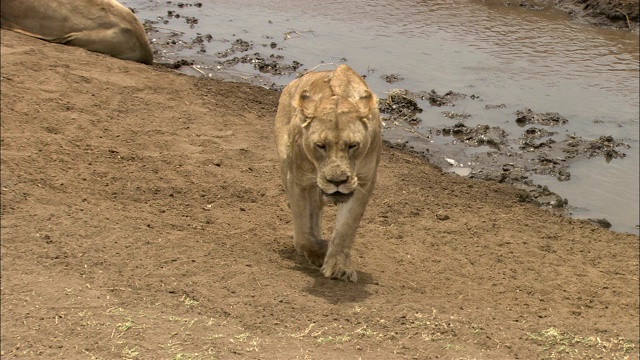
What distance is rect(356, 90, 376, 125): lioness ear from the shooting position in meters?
6.42

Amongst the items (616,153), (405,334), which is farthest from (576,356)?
(616,153)

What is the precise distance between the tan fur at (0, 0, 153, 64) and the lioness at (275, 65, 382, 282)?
5.35m

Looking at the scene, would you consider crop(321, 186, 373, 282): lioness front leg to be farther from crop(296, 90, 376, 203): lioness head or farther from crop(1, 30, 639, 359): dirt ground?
crop(296, 90, 376, 203): lioness head

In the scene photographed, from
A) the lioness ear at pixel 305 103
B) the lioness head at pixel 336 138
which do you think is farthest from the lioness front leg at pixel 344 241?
the lioness ear at pixel 305 103

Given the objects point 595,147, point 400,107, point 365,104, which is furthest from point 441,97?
point 365,104

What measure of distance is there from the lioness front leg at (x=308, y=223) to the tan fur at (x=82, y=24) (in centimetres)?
596

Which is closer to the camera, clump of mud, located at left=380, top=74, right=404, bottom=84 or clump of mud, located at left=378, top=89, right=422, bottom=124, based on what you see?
clump of mud, located at left=378, top=89, right=422, bottom=124

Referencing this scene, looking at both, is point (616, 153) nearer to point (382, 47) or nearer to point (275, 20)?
point (382, 47)

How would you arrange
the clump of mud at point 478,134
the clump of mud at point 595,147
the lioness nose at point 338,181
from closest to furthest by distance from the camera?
the lioness nose at point 338,181 → the clump of mud at point 595,147 → the clump of mud at point 478,134

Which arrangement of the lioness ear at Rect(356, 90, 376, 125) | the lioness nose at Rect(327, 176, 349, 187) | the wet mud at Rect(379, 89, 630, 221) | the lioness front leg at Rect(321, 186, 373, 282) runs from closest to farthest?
the lioness nose at Rect(327, 176, 349, 187) → the lioness ear at Rect(356, 90, 376, 125) → the lioness front leg at Rect(321, 186, 373, 282) → the wet mud at Rect(379, 89, 630, 221)

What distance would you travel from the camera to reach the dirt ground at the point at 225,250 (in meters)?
5.52

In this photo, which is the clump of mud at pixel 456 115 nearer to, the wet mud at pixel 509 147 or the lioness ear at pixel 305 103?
the wet mud at pixel 509 147

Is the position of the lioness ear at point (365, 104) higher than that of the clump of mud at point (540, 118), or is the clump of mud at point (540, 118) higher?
the lioness ear at point (365, 104)

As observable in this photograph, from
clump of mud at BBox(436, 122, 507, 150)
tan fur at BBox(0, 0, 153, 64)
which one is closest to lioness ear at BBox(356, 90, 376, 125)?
clump of mud at BBox(436, 122, 507, 150)
